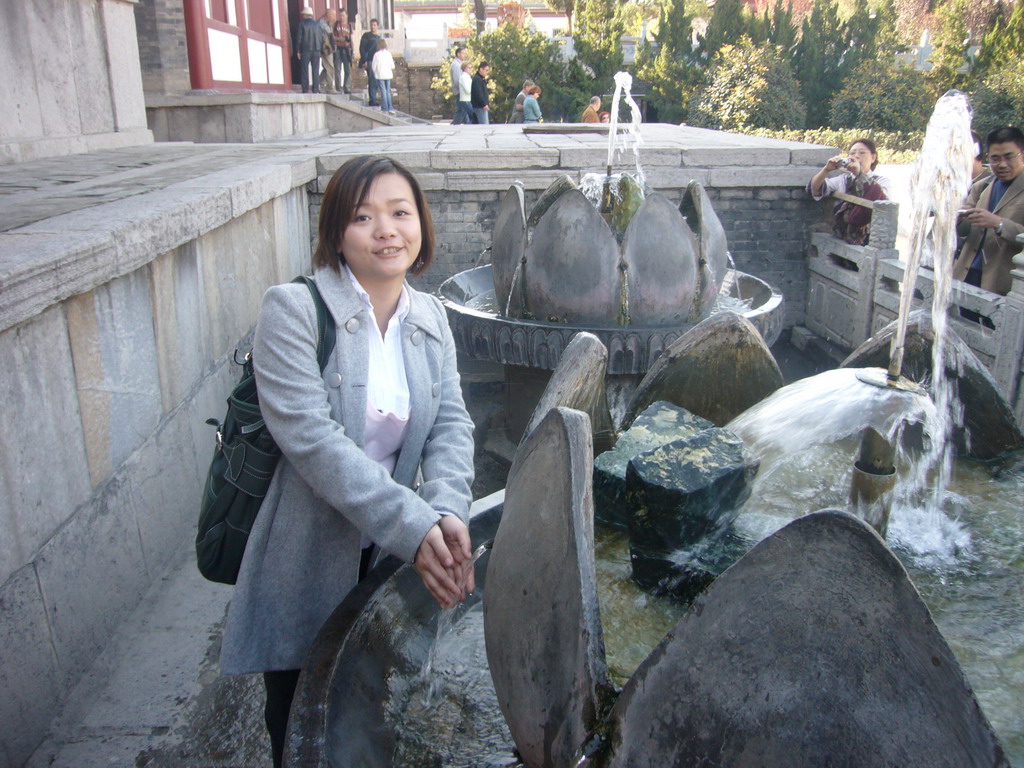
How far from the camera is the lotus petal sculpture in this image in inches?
153

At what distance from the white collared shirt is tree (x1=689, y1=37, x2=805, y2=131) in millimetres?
20381

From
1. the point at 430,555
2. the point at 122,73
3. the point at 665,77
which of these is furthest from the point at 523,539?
the point at 665,77

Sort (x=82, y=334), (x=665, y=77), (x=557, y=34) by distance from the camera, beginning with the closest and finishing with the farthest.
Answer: (x=82, y=334), (x=665, y=77), (x=557, y=34)

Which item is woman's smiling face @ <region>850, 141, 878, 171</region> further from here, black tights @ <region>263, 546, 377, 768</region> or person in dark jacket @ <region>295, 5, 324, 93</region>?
person in dark jacket @ <region>295, 5, 324, 93</region>

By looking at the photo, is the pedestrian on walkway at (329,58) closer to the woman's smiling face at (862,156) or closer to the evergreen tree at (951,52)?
the woman's smiling face at (862,156)

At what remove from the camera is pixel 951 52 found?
20.6 metres

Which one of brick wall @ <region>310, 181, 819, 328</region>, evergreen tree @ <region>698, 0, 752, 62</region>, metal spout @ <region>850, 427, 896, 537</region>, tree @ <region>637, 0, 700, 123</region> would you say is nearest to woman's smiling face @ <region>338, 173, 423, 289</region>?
metal spout @ <region>850, 427, 896, 537</region>

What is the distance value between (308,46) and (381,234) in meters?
13.3

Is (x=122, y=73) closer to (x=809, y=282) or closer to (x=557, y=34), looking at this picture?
(x=809, y=282)

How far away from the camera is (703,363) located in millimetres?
2215

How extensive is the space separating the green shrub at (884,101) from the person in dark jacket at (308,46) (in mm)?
13752

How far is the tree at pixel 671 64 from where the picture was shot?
23.5 metres

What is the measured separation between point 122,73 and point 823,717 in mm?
7616

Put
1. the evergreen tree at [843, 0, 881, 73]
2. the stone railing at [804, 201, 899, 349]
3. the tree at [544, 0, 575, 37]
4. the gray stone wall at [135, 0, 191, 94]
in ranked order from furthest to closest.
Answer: the tree at [544, 0, 575, 37] < the evergreen tree at [843, 0, 881, 73] < the gray stone wall at [135, 0, 191, 94] < the stone railing at [804, 201, 899, 349]
